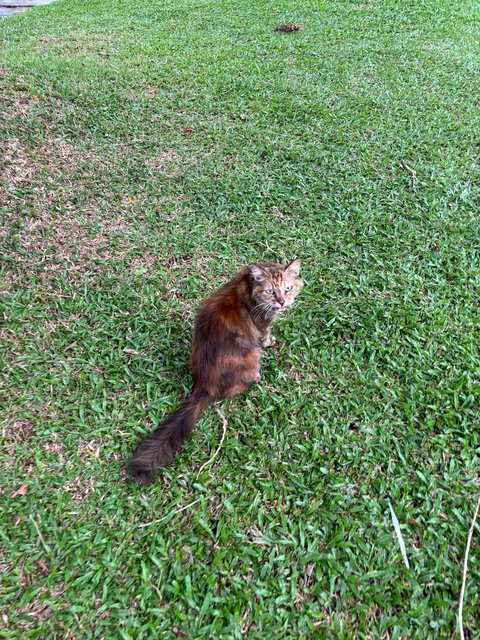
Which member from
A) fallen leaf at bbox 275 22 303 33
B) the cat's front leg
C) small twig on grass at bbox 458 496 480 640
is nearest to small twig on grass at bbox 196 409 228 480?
the cat's front leg

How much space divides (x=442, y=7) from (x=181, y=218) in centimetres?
676

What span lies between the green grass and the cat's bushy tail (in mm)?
89

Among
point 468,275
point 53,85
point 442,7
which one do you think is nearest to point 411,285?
point 468,275

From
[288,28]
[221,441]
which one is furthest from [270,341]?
[288,28]

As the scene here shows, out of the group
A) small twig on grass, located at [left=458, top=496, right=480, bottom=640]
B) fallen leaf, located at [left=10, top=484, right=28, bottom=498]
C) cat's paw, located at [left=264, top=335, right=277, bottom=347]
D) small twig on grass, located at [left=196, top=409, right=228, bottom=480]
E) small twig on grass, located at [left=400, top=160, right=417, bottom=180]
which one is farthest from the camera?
small twig on grass, located at [left=400, top=160, right=417, bottom=180]

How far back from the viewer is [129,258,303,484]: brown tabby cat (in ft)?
7.25

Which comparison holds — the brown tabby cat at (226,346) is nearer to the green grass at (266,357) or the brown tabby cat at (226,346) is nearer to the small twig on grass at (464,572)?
the green grass at (266,357)

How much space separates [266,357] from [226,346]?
1.53 ft

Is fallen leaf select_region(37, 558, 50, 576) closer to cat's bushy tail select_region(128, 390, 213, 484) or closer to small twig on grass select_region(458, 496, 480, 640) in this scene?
cat's bushy tail select_region(128, 390, 213, 484)

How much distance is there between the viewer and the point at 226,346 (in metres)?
2.37

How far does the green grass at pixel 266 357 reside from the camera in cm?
184

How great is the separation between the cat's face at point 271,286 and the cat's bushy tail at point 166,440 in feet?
2.20

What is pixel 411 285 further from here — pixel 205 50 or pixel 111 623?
pixel 205 50

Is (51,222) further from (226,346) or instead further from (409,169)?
(409,169)
